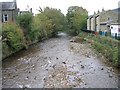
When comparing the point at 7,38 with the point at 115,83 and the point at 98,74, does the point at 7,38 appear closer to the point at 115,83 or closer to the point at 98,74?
the point at 98,74

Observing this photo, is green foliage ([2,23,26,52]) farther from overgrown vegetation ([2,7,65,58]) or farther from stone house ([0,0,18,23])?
stone house ([0,0,18,23])

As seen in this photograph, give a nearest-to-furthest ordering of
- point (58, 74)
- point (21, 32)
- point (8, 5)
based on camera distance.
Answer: point (58, 74)
point (21, 32)
point (8, 5)

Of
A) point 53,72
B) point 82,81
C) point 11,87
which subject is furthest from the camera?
point 53,72

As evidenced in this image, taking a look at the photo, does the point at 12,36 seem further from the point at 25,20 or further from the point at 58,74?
the point at 58,74

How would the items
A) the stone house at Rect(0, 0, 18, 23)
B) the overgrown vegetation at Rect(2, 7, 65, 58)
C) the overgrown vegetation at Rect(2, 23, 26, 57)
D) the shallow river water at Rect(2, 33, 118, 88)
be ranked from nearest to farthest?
the shallow river water at Rect(2, 33, 118, 88) < the overgrown vegetation at Rect(2, 23, 26, 57) < the overgrown vegetation at Rect(2, 7, 65, 58) < the stone house at Rect(0, 0, 18, 23)

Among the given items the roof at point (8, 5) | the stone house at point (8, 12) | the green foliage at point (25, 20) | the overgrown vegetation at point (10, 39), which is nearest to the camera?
the overgrown vegetation at point (10, 39)

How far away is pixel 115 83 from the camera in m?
15.2

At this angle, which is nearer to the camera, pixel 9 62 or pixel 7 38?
pixel 9 62

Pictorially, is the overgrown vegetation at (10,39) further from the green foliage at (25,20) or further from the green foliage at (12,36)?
the green foliage at (25,20)

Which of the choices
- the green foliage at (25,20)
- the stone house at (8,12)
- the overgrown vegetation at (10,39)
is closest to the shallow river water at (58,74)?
the overgrown vegetation at (10,39)

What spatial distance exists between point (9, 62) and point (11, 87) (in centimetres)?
793

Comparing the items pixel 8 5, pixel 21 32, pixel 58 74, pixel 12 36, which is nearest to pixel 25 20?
pixel 21 32

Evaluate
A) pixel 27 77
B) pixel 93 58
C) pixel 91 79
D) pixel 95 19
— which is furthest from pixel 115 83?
pixel 95 19

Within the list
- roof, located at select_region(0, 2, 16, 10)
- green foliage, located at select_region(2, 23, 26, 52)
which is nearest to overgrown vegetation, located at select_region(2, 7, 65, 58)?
green foliage, located at select_region(2, 23, 26, 52)
